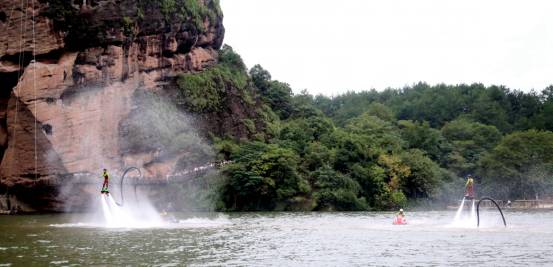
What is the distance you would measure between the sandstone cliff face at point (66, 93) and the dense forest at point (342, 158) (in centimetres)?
956

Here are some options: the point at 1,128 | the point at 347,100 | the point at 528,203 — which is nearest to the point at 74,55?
the point at 1,128

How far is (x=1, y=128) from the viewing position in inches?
2472

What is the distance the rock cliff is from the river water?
19.3 m

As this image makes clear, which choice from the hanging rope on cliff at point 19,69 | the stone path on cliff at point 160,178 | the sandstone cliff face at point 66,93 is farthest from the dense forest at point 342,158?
the hanging rope on cliff at point 19,69

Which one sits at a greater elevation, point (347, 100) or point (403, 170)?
point (347, 100)

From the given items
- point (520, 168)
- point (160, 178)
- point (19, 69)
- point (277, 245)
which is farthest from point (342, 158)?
point (277, 245)

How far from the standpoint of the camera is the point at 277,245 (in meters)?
30.2

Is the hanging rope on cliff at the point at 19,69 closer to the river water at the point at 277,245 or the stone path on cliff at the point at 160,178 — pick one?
the stone path on cliff at the point at 160,178

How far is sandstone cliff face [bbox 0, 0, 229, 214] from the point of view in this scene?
59.1 metres

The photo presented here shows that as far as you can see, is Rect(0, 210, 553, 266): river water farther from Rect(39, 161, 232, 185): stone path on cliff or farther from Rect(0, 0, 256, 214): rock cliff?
Rect(0, 0, 256, 214): rock cliff

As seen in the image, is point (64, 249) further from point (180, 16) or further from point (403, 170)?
point (403, 170)

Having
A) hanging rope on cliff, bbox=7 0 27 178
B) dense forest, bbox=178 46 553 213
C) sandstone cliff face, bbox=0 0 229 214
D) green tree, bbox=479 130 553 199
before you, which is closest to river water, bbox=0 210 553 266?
sandstone cliff face, bbox=0 0 229 214

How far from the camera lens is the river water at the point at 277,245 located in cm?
2433

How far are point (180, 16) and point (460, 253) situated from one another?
5052cm
